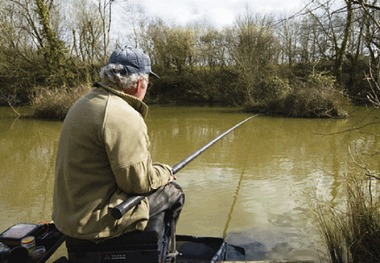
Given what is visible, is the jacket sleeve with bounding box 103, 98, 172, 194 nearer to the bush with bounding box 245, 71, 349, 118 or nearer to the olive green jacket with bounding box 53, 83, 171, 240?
the olive green jacket with bounding box 53, 83, 171, 240

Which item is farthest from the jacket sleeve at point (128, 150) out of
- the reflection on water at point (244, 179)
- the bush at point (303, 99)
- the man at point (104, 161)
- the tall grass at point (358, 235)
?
the bush at point (303, 99)

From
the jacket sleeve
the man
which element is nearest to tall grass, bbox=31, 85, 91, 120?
the man

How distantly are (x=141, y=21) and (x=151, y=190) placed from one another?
2570 centimetres

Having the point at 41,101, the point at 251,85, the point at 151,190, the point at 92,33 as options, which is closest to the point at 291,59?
the point at 251,85

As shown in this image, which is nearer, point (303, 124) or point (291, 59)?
point (303, 124)

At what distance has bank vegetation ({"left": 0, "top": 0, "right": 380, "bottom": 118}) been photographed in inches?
659

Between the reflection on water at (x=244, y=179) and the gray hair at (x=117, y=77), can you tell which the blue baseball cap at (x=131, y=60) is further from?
the reflection on water at (x=244, y=179)

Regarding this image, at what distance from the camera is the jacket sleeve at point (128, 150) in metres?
1.72

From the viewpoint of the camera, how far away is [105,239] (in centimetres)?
188

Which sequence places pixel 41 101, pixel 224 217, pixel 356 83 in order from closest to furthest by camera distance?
pixel 224 217, pixel 41 101, pixel 356 83

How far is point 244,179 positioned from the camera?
5867 millimetres


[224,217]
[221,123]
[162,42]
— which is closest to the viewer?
[224,217]

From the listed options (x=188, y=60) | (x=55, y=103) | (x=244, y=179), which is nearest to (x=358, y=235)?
(x=244, y=179)

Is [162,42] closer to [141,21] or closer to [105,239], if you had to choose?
[141,21]
